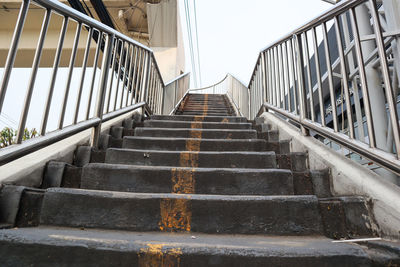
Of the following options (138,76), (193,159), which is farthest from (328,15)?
(138,76)

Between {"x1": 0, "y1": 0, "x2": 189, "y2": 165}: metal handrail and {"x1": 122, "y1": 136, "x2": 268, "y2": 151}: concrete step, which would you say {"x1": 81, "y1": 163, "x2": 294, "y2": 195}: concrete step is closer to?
{"x1": 0, "y1": 0, "x2": 189, "y2": 165}: metal handrail

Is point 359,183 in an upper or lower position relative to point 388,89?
lower

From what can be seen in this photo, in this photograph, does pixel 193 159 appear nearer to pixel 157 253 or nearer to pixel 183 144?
pixel 183 144

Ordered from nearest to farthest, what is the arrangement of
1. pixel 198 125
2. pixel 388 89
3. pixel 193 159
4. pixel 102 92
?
pixel 388 89 → pixel 193 159 → pixel 102 92 → pixel 198 125

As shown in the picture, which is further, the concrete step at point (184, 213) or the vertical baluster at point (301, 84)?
the vertical baluster at point (301, 84)

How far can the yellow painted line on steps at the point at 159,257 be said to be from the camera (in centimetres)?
87

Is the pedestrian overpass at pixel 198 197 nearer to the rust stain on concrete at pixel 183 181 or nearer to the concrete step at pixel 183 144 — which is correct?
the rust stain on concrete at pixel 183 181

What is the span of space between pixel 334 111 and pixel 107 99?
181 cm

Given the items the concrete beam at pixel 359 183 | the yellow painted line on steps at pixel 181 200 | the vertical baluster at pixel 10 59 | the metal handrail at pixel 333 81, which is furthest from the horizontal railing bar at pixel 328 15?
the vertical baluster at pixel 10 59

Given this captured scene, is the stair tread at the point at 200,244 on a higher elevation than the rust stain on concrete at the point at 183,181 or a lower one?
lower

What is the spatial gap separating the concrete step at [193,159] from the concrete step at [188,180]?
0.91ft

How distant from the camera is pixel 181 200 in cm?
121

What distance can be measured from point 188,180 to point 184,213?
11.9 inches

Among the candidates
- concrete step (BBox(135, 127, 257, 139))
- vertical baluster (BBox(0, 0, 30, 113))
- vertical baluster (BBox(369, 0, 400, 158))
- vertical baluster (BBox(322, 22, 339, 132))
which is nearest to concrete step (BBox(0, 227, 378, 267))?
vertical baluster (BBox(369, 0, 400, 158))
